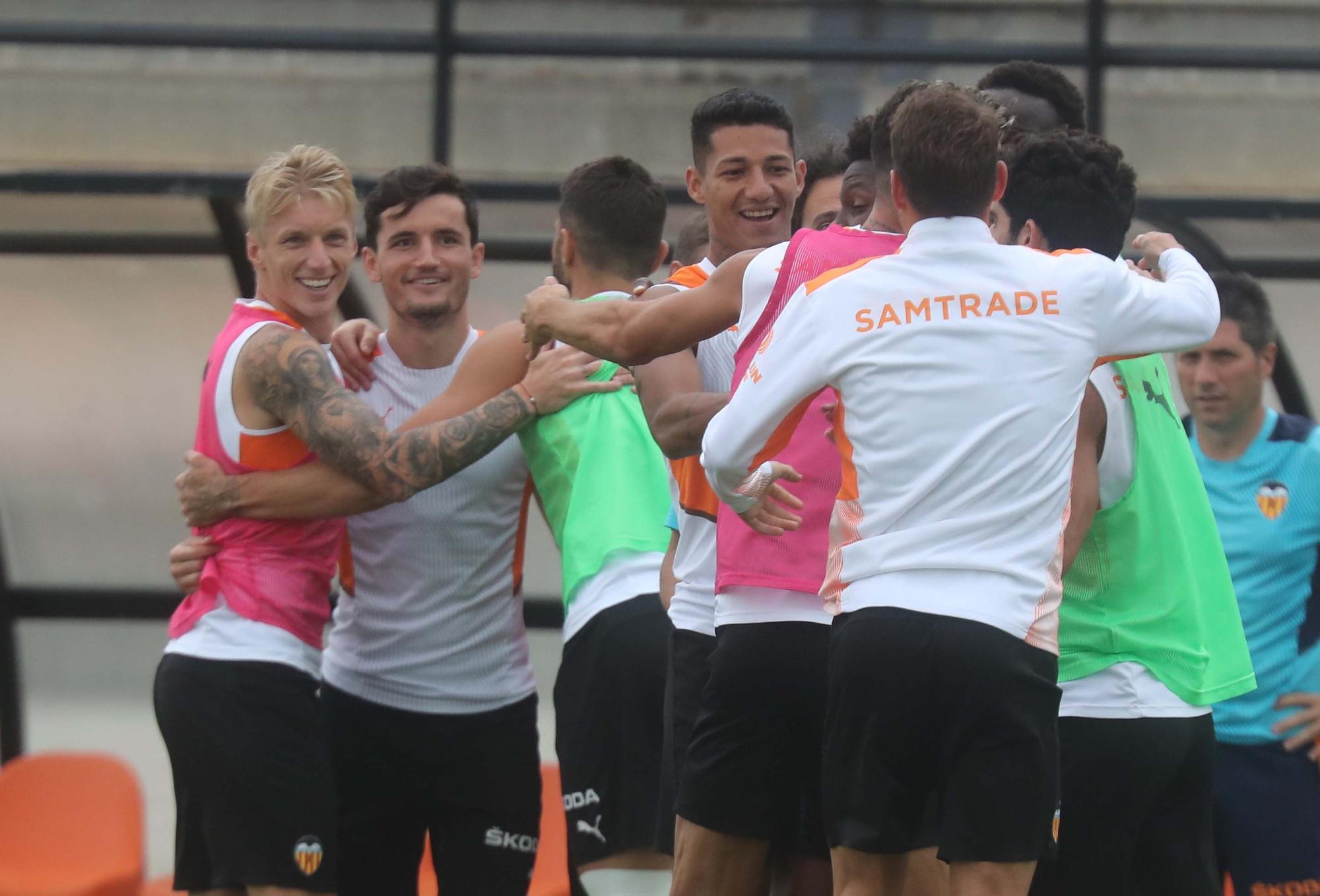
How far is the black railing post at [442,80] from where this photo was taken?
711 centimetres

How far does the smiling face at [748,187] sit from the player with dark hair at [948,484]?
1083 mm

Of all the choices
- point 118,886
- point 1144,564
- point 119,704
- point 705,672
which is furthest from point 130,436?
point 1144,564

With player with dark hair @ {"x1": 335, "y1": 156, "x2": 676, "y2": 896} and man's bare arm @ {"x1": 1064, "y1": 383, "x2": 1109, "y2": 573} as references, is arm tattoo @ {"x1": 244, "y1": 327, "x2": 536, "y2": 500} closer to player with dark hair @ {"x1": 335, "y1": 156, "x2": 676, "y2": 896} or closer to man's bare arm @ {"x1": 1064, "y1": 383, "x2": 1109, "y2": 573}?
player with dark hair @ {"x1": 335, "y1": 156, "x2": 676, "y2": 896}

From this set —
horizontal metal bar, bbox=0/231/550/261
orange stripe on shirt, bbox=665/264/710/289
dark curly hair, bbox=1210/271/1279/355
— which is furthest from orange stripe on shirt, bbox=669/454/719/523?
horizontal metal bar, bbox=0/231/550/261

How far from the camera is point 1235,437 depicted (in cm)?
479

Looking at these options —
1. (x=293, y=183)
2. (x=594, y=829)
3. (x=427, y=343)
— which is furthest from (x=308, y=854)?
(x=293, y=183)

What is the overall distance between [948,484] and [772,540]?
66cm

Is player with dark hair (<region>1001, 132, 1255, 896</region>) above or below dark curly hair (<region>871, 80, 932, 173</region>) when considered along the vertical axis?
below

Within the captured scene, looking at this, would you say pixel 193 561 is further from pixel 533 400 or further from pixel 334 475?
pixel 533 400

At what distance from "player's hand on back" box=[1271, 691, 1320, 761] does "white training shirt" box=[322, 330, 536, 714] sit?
6.80 ft

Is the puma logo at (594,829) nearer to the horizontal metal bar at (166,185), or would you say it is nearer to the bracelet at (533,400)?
the bracelet at (533,400)

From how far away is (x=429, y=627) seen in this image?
424 centimetres

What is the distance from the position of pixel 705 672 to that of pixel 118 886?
4.01m

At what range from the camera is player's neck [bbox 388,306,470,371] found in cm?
438
